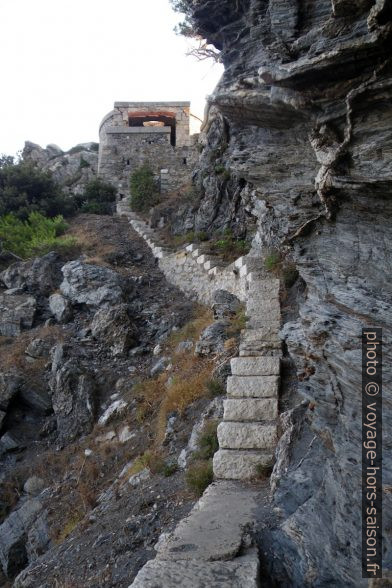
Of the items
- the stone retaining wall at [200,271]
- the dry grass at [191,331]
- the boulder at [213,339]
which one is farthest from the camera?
the stone retaining wall at [200,271]

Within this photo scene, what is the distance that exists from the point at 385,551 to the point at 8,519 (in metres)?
6.59

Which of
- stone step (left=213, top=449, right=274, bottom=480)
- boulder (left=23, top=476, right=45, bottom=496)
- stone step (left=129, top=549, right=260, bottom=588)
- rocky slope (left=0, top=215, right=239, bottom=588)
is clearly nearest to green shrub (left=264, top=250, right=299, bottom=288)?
rocky slope (left=0, top=215, right=239, bottom=588)

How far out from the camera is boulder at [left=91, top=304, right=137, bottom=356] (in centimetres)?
1168

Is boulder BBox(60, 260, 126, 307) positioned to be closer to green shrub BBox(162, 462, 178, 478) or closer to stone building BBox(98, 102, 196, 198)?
green shrub BBox(162, 462, 178, 478)

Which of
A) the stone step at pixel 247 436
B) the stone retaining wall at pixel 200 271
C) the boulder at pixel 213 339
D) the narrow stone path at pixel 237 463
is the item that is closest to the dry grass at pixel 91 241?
the stone retaining wall at pixel 200 271

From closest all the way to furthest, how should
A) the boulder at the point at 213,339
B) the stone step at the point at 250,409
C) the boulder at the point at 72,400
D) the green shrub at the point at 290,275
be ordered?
the stone step at the point at 250,409
the boulder at the point at 213,339
the green shrub at the point at 290,275
the boulder at the point at 72,400

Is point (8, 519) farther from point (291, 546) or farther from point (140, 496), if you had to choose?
point (291, 546)

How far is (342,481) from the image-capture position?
13.6 feet

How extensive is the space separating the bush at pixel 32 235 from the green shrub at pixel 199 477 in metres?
10.9

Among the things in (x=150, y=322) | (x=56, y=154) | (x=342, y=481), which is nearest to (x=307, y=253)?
(x=342, y=481)

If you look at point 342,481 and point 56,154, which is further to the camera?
point 56,154

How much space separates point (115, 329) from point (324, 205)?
8.11m

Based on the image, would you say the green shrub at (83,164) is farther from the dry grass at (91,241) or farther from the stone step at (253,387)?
the stone step at (253,387)

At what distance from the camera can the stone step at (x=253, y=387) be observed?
751 centimetres
